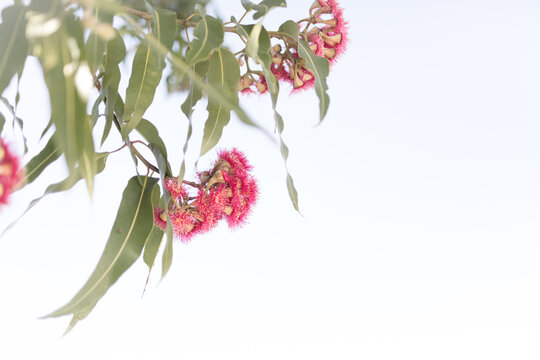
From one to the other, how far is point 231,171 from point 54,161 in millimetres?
186

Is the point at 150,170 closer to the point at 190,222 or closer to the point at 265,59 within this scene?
the point at 190,222

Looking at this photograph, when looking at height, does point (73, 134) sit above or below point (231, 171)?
above

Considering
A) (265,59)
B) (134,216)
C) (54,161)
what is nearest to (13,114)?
(54,161)

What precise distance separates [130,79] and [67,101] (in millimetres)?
290

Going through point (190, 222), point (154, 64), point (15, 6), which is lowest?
point (190, 222)

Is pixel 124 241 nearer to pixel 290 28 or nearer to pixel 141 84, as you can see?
pixel 141 84

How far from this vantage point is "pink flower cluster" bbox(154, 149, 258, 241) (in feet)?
1.89

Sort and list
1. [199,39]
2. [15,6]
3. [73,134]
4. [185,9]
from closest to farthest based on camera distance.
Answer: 1. [73,134]
2. [15,6]
3. [199,39]
4. [185,9]

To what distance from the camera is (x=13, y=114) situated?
58 cm

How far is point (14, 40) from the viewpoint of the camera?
0.42 meters

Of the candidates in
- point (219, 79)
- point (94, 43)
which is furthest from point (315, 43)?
point (94, 43)

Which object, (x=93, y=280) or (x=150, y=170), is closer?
(x=93, y=280)

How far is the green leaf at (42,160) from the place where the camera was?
0.59m

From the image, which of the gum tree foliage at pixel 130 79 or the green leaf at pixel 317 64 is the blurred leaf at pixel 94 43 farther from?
the green leaf at pixel 317 64
